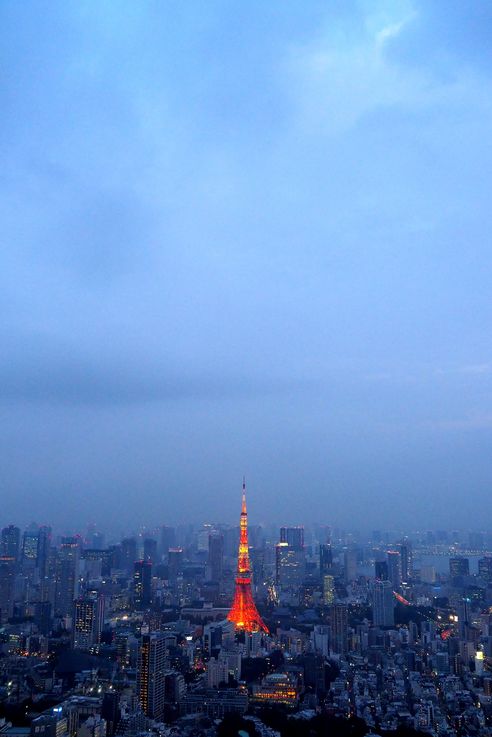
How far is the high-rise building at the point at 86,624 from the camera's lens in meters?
10.7

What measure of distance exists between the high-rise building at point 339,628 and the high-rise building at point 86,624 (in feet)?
12.4

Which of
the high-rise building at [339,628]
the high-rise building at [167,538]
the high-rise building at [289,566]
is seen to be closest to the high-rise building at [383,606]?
the high-rise building at [339,628]

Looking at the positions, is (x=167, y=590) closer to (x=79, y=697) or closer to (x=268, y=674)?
(x=268, y=674)

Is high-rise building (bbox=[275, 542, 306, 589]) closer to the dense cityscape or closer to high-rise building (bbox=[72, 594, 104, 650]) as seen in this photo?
the dense cityscape

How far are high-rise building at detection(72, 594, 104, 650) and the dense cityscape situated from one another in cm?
3

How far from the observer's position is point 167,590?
637 inches

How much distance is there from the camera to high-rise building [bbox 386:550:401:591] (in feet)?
54.2

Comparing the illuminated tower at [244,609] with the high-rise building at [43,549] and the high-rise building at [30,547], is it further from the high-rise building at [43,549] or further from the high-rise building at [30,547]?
the high-rise building at [30,547]

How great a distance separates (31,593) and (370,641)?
6679 mm

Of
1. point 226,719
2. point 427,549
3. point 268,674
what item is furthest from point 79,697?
point 427,549

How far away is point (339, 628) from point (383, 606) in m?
1.62

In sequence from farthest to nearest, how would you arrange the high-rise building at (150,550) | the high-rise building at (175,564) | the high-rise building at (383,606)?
the high-rise building at (150,550), the high-rise building at (175,564), the high-rise building at (383,606)

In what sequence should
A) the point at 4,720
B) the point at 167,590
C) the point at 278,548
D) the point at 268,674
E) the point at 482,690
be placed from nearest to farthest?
the point at 4,720, the point at 482,690, the point at 268,674, the point at 167,590, the point at 278,548

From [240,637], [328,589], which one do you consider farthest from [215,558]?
[240,637]
